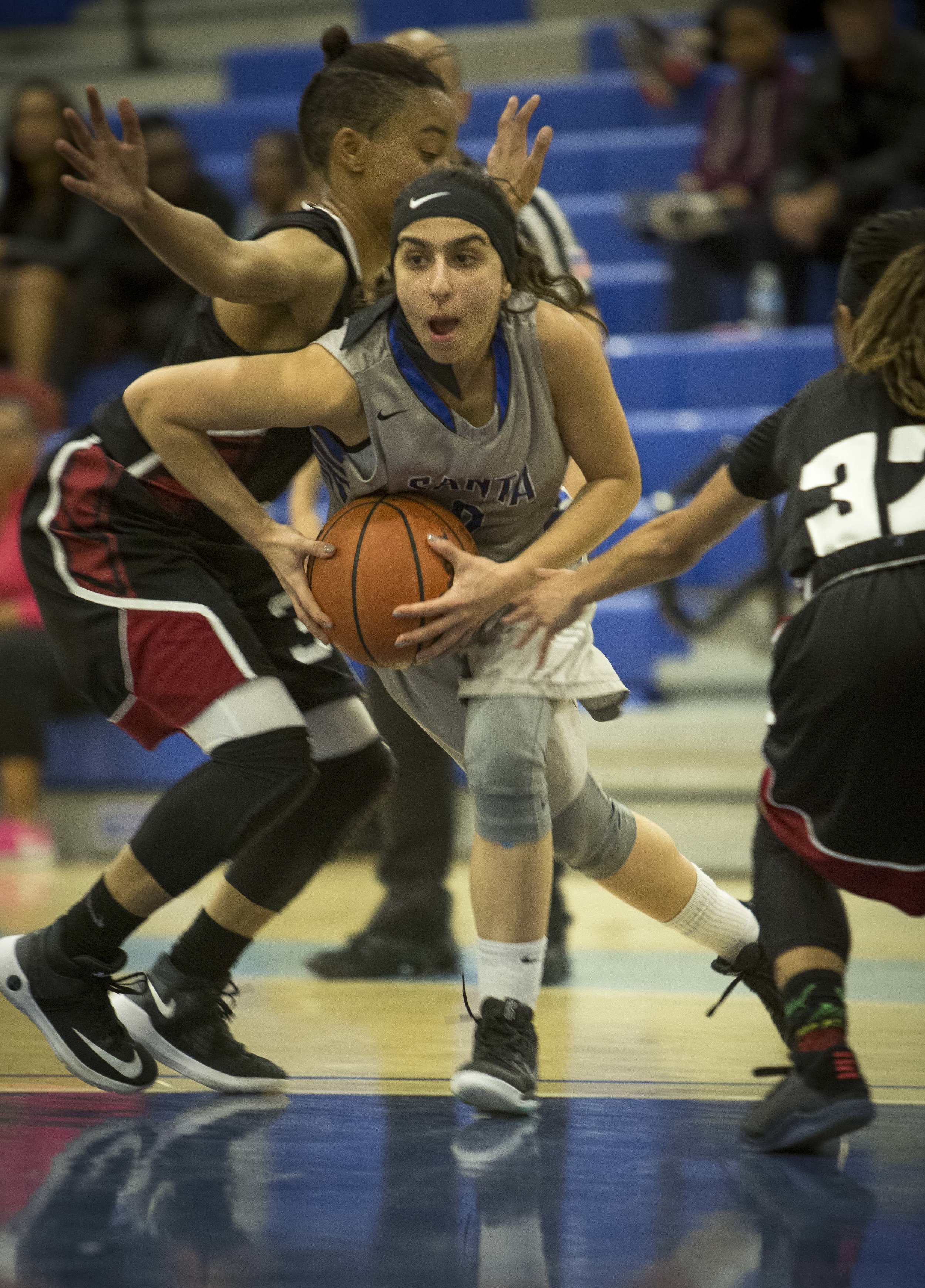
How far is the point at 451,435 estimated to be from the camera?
2500mm

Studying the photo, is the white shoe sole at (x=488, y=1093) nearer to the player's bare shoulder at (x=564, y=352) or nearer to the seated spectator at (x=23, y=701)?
the player's bare shoulder at (x=564, y=352)

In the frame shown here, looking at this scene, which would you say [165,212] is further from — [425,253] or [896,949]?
[896,949]

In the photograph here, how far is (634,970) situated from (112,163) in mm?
2217

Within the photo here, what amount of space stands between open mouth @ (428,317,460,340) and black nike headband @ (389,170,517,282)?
5.3 inches

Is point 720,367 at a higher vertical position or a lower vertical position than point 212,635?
higher

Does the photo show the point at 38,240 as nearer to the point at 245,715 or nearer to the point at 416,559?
the point at 245,715

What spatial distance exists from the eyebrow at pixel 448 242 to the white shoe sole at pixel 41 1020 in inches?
53.0

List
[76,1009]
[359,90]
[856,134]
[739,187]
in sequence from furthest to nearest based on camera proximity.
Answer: [739,187] < [856,134] < [359,90] < [76,1009]

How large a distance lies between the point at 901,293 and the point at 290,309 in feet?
3.29

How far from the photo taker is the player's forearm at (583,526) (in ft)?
8.29

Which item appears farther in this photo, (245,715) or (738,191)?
(738,191)

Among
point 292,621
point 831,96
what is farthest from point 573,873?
point 831,96

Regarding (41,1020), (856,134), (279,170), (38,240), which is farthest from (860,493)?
(38,240)

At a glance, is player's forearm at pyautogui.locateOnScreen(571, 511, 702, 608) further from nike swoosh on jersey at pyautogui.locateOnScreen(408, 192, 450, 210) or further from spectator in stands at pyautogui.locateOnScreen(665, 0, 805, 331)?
spectator in stands at pyautogui.locateOnScreen(665, 0, 805, 331)
